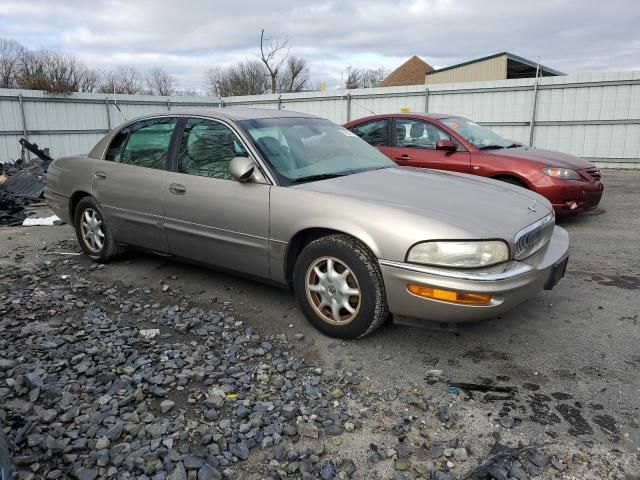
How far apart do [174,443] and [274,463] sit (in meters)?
0.50

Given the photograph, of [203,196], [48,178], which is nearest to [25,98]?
[48,178]

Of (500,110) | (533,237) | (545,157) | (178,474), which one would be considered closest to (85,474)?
(178,474)

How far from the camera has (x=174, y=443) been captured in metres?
2.47

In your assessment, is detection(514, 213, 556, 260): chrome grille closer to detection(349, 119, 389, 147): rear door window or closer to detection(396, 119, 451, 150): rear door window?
detection(396, 119, 451, 150): rear door window


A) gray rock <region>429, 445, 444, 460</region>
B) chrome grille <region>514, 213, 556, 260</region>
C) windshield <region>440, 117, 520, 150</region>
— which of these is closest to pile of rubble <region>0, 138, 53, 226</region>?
windshield <region>440, 117, 520, 150</region>

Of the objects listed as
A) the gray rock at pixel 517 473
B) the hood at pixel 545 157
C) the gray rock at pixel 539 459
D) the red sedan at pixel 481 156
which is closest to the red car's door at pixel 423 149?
the red sedan at pixel 481 156

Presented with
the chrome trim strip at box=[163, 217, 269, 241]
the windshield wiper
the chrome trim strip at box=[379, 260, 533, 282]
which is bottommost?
the chrome trim strip at box=[379, 260, 533, 282]

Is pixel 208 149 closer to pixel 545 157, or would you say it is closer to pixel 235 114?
pixel 235 114

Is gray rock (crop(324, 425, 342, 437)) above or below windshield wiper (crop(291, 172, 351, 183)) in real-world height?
below

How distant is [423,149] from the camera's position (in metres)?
7.48

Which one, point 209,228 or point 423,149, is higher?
point 423,149

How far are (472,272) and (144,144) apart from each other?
326 cm

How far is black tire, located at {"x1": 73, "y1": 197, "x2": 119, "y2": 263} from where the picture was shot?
202 inches

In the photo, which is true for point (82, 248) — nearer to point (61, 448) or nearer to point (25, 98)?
point (61, 448)
